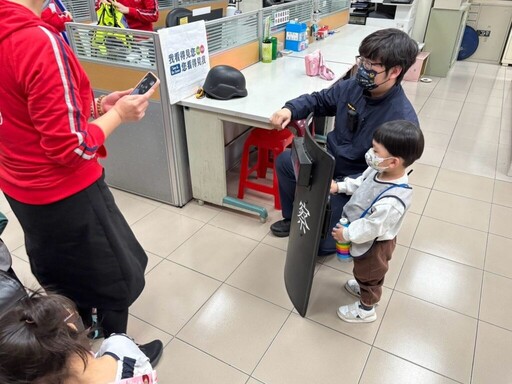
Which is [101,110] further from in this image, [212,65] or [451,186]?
[451,186]

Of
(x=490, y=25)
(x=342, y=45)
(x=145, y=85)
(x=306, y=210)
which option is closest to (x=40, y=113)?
(x=145, y=85)

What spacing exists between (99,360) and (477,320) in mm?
1631

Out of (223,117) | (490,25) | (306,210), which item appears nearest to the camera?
(306,210)

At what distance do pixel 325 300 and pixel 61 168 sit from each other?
133 centimetres

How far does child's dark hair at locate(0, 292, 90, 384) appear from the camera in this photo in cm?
71

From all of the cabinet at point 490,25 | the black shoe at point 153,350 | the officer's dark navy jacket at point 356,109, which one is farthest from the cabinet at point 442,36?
the black shoe at point 153,350

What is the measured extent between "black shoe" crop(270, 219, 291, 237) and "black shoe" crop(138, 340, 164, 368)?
0.93 meters

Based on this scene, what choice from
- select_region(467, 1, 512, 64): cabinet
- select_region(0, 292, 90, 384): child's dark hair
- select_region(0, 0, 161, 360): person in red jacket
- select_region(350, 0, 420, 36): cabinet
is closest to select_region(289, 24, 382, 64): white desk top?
select_region(350, 0, 420, 36): cabinet

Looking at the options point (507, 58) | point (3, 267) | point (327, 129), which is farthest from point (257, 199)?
point (507, 58)

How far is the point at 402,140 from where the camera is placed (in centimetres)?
133

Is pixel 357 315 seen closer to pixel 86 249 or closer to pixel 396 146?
pixel 396 146

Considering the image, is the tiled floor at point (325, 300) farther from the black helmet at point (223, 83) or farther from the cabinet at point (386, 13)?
the cabinet at point (386, 13)

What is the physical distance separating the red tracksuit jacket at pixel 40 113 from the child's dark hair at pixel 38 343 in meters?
0.34

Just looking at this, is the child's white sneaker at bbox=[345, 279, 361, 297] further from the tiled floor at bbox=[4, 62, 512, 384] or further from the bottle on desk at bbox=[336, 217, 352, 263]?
the bottle on desk at bbox=[336, 217, 352, 263]
